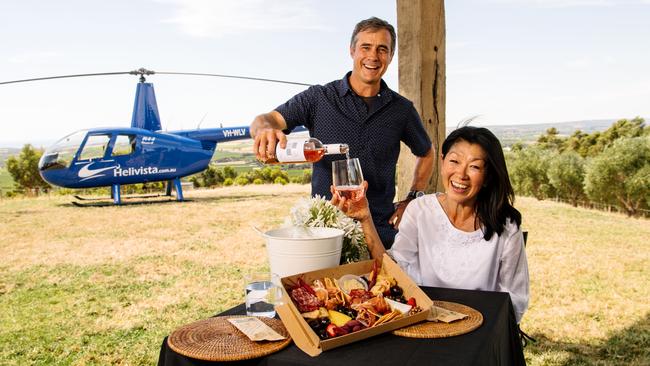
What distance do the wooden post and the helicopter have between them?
10.3 m

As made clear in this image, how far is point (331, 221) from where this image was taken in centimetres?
159

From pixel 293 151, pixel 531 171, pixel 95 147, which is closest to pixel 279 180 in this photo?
pixel 95 147

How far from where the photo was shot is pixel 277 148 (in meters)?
1.73

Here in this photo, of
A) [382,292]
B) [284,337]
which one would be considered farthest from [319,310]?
[382,292]

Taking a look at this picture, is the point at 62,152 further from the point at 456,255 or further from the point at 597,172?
the point at 597,172

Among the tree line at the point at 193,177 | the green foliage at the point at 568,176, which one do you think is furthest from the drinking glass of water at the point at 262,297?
the green foliage at the point at 568,176

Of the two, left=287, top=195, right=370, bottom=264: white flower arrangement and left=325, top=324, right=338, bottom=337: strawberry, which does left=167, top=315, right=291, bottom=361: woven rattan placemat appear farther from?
left=287, top=195, right=370, bottom=264: white flower arrangement

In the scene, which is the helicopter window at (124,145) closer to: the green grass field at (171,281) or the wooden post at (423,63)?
the green grass field at (171,281)

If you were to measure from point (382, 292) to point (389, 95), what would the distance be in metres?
1.38

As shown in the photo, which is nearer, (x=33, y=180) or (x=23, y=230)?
(x=23, y=230)

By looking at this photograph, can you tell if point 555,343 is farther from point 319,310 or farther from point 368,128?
point 319,310

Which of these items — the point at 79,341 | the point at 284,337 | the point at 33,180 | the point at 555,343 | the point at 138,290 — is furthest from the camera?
the point at 33,180

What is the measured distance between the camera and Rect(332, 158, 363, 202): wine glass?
1.58 m

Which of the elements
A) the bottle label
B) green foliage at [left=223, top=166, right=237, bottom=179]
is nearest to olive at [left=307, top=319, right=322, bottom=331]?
the bottle label
